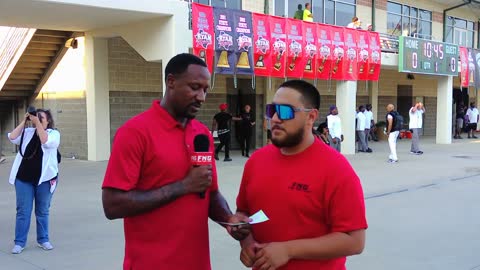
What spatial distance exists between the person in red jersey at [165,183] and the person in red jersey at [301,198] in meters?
0.16

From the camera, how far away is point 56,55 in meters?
16.5

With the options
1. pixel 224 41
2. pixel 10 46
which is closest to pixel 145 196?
pixel 224 41

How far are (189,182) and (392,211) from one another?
6520 millimetres

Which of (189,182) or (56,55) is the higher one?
(56,55)

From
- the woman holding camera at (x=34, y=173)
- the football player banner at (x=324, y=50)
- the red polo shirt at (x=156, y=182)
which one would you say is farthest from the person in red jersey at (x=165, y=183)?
the football player banner at (x=324, y=50)

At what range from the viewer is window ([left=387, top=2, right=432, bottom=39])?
2420 centimetres

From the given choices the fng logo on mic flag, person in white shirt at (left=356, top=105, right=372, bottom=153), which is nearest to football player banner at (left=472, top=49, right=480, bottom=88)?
person in white shirt at (left=356, top=105, right=372, bottom=153)

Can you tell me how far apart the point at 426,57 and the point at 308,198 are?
65.8ft

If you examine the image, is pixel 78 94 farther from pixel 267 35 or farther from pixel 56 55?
pixel 267 35

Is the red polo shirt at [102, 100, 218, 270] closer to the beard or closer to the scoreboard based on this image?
the beard

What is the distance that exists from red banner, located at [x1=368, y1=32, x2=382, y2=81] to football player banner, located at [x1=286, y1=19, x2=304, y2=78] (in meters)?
3.78

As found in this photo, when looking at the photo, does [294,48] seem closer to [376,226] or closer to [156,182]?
[376,226]

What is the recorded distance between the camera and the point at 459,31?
2953 centimetres

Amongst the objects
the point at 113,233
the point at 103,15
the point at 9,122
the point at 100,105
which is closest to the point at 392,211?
the point at 113,233
